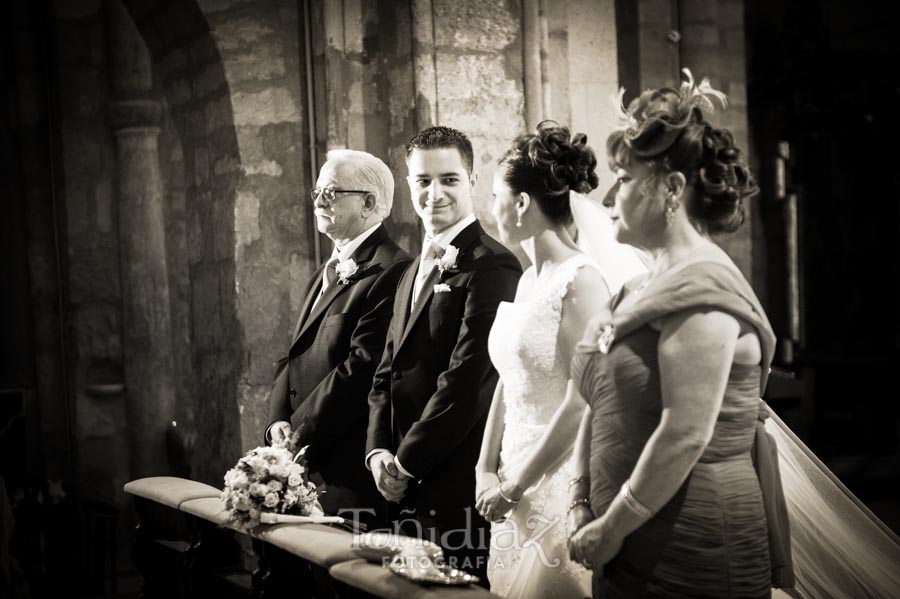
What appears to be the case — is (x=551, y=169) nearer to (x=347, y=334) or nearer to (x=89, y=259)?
(x=347, y=334)

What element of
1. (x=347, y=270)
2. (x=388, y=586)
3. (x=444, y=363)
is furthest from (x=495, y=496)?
(x=347, y=270)

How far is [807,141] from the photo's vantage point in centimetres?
1055

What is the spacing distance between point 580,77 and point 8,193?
206 inches

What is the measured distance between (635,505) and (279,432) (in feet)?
6.58

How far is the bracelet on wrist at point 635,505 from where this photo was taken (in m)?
2.57

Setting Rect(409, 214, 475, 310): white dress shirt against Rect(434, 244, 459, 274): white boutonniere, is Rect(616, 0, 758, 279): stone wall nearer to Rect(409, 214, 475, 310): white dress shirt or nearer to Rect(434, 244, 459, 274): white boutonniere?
Rect(409, 214, 475, 310): white dress shirt

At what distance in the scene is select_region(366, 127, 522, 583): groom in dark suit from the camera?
3.53 m

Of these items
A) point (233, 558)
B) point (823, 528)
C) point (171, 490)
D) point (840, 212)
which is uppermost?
point (840, 212)

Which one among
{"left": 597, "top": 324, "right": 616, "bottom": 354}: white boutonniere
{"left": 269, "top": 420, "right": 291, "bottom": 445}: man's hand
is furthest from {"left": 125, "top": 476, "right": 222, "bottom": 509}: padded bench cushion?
{"left": 597, "top": 324, "right": 616, "bottom": 354}: white boutonniere

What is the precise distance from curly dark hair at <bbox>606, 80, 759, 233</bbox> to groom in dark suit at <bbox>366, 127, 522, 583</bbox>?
1.00 metres

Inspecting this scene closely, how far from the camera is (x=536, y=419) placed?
10.5ft

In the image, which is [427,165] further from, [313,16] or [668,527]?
[313,16]

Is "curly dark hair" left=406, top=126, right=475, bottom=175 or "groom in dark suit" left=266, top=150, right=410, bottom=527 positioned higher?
"curly dark hair" left=406, top=126, right=475, bottom=175

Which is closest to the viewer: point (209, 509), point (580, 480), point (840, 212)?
point (580, 480)
